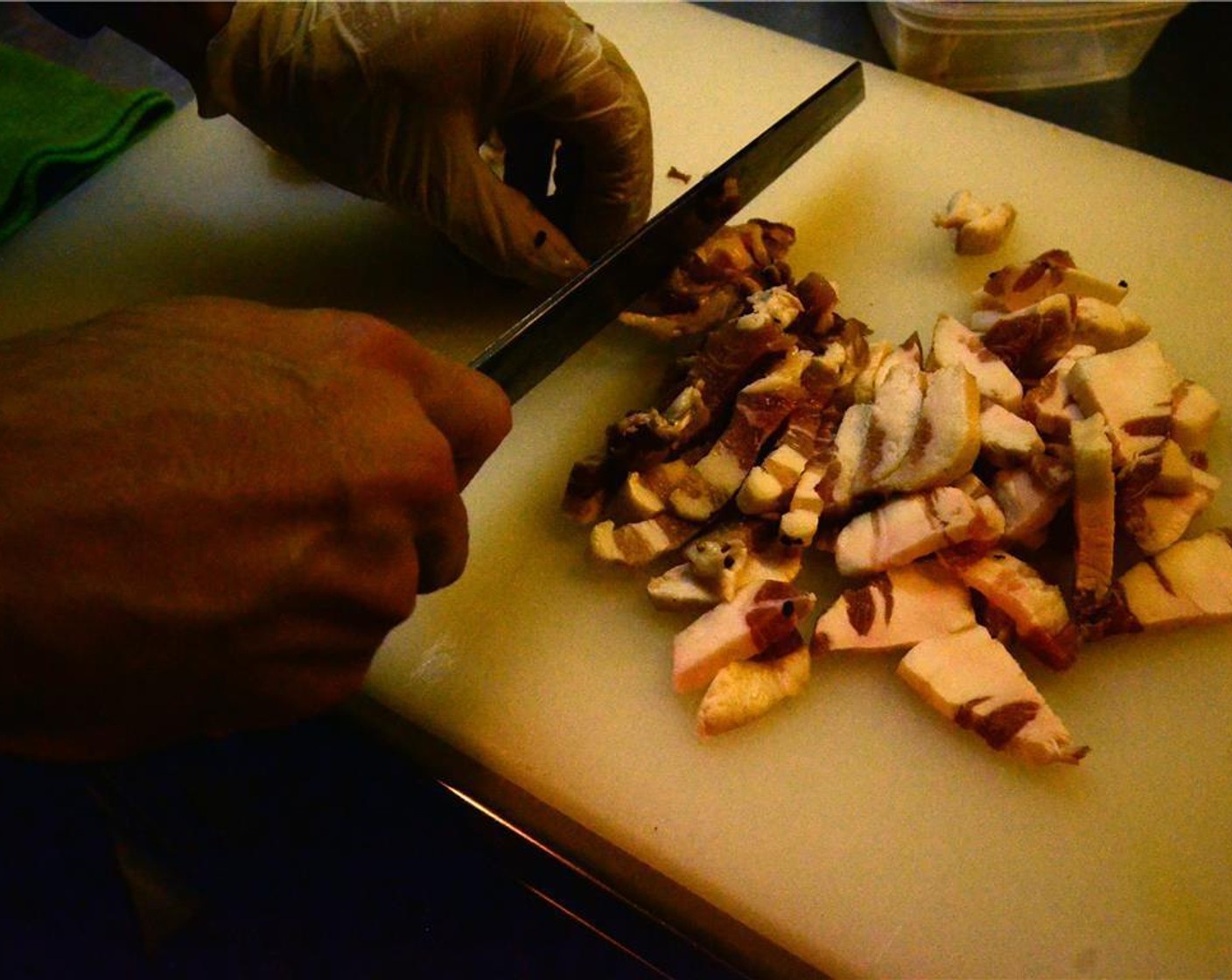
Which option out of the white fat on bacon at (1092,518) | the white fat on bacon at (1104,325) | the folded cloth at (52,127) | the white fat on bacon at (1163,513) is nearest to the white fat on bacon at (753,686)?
the white fat on bacon at (1092,518)

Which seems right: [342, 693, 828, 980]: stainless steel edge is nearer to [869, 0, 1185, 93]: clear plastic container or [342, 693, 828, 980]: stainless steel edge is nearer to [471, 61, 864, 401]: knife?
[471, 61, 864, 401]: knife

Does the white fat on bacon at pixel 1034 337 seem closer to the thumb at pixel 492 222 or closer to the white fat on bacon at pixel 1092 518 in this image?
the white fat on bacon at pixel 1092 518

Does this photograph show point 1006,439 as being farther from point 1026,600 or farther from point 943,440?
point 1026,600

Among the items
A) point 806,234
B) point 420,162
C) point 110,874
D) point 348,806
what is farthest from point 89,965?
point 806,234

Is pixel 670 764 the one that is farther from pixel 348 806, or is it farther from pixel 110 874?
pixel 110 874

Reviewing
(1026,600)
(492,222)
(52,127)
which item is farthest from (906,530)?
(52,127)
